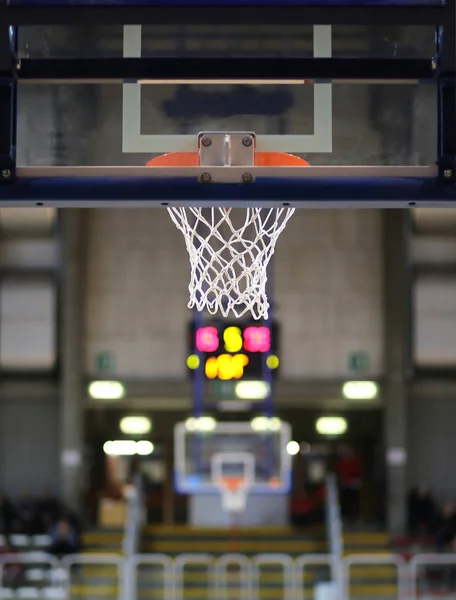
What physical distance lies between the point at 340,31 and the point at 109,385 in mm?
13358

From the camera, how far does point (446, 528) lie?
48.2 ft

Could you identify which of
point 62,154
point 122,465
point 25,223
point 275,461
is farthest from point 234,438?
point 62,154

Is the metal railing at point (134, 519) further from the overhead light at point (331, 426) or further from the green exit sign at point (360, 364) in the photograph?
the green exit sign at point (360, 364)

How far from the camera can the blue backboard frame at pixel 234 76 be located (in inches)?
127

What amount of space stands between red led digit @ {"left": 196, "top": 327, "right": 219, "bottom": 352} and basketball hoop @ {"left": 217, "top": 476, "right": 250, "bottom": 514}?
205 cm

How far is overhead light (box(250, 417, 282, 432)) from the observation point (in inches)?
638

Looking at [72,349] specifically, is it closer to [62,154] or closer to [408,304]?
[408,304]

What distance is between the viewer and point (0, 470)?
16672 millimetres

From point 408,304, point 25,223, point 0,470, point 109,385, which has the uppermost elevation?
point 25,223

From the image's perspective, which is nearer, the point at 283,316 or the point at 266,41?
the point at 266,41

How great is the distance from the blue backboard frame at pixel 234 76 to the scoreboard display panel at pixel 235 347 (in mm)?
10900

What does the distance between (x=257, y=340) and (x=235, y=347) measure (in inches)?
11.2

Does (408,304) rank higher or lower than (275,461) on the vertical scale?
higher

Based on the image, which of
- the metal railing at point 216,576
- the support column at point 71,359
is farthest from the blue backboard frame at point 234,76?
the support column at point 71,359
